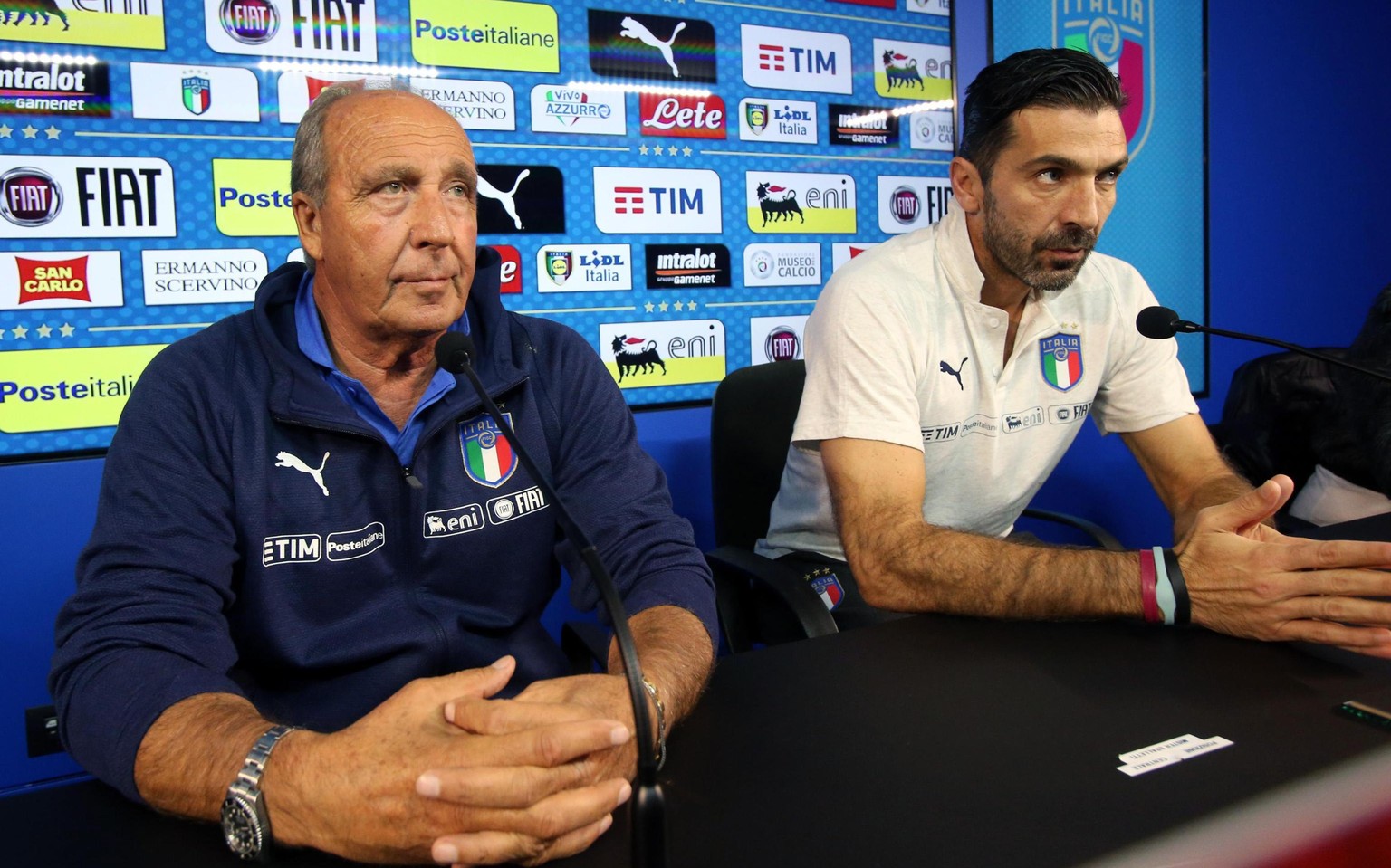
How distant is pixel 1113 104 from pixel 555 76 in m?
1.16

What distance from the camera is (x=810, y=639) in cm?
107

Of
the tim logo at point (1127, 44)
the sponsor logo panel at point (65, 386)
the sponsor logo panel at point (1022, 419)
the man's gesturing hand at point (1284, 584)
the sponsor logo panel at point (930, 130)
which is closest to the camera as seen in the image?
the man's gesturing hand at point (1284, 584)

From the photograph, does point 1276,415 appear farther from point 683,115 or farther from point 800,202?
point 683,115

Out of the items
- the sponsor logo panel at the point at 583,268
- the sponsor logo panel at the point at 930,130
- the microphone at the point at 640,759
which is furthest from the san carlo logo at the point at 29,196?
the sponsor logo panel at the point at 930,130

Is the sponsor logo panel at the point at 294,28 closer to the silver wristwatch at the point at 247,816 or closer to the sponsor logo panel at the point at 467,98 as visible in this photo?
the sponsor logo panel at the point at 467,98

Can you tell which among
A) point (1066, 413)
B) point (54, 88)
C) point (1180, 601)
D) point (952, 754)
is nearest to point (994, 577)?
point (1180, 601)

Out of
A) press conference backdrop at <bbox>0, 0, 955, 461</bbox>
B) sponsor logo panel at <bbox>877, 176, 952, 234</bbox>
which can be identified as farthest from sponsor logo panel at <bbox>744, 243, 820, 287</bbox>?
sponsor logo panel at <bbox>877, 176, 952, 234</bbox>

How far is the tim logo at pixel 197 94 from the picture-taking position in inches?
70.6

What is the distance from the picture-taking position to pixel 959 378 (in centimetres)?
155

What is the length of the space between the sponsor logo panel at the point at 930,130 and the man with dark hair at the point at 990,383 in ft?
3.02

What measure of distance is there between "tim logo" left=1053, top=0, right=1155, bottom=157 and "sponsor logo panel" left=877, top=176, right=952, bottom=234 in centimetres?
70

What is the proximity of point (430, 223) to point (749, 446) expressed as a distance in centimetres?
75

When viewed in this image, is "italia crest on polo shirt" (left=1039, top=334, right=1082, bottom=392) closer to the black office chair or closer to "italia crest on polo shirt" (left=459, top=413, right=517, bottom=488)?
the black office chair

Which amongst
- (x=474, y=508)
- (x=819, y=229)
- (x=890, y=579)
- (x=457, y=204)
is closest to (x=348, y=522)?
(x=474, y=508)
